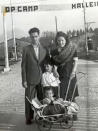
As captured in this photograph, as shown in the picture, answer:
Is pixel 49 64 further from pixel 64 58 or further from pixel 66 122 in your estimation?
pixel 66 122

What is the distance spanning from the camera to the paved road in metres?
0.82

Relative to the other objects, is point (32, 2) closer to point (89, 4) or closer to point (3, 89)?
point (89, 4)

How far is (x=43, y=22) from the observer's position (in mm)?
874

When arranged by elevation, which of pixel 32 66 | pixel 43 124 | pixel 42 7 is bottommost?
pixel 43 124

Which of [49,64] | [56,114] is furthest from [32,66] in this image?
[56,114]

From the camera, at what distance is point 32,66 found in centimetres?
84

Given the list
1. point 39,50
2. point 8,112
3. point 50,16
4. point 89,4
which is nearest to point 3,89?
point 8,112

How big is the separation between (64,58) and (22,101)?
0.24m

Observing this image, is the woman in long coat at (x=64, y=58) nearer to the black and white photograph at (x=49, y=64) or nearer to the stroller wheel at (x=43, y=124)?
the black and white photograph at (x=49, y=64)

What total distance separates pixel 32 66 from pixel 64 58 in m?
0.11

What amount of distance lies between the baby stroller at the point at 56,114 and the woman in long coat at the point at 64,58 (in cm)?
5

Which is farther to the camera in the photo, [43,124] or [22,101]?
[22,101]

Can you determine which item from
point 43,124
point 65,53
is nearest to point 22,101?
point 43,124

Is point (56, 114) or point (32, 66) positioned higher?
point (32, 66)
